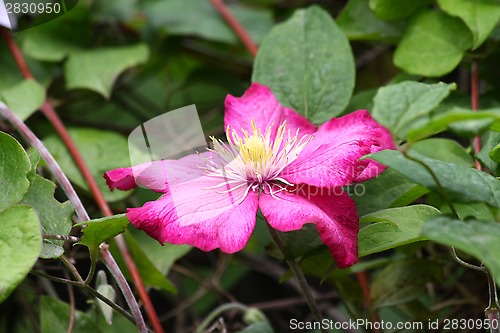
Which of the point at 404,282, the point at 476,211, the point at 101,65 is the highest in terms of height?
the point at 476,211

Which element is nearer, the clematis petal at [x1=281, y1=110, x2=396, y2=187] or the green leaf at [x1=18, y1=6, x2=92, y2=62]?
the clematis petal at [x1=281, y1=110, x2=396, y2=187]

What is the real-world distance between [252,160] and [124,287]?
0.16 meters

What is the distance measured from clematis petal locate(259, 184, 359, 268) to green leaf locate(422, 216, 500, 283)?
0.08 meters

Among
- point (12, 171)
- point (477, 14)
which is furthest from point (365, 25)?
point (12, 171)

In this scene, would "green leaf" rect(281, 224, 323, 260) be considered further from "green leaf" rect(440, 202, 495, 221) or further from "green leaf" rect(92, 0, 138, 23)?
"green leaf" rect(92, 0, 138, 23)

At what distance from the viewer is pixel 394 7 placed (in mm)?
759

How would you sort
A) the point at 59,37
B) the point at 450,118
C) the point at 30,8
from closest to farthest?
the point at 450,118
the point at 30,8
the point at 59,37

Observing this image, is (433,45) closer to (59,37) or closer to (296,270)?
(296,270)

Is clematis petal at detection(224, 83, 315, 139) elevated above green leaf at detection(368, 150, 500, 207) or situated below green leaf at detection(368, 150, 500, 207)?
below

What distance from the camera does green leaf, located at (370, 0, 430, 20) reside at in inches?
29.6

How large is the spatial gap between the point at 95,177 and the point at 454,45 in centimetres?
45

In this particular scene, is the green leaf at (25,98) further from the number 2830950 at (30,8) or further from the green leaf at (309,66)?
the green leaf at (309,66)

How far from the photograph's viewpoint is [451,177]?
0.44 meters

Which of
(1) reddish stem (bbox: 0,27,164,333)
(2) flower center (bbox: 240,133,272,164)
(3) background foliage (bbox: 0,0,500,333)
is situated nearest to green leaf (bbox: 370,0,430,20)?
(3) background foliage (bbox: 0,0,500,333)
